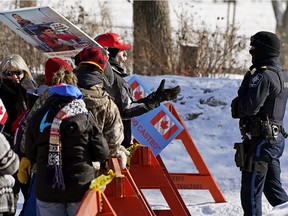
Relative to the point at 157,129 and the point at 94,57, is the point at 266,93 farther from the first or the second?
the point at 157,129

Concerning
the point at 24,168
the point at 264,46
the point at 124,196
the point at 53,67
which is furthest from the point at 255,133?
the point at 24,168

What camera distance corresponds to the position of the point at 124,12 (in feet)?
110

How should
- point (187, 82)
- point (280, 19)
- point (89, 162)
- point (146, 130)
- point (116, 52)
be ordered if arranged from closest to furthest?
1. point (89, 162)
2. point (116, 52)
3. point (146, 130)
4. point (187, 82)
5. point (280, 19)

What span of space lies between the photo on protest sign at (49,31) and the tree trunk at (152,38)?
21.5 ft

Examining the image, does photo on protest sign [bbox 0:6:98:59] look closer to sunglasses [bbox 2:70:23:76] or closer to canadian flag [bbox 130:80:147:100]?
sunglasses [bbox 2:70:23:76]

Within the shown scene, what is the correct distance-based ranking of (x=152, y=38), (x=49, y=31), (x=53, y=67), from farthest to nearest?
(x=152, y=38) < (x=49, y=31) < (x=53, y=67)

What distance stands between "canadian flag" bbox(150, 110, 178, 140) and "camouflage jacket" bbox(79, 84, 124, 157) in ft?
7.23

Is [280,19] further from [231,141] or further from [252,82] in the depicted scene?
[252,82]

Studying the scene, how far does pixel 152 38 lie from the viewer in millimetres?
14773

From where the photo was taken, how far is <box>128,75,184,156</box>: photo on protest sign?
8562 millimetres

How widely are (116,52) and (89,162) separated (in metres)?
2.10

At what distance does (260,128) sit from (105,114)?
1.58 meters

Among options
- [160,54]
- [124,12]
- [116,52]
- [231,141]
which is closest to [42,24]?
→ [116,52]

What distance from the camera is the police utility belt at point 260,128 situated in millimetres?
7180
